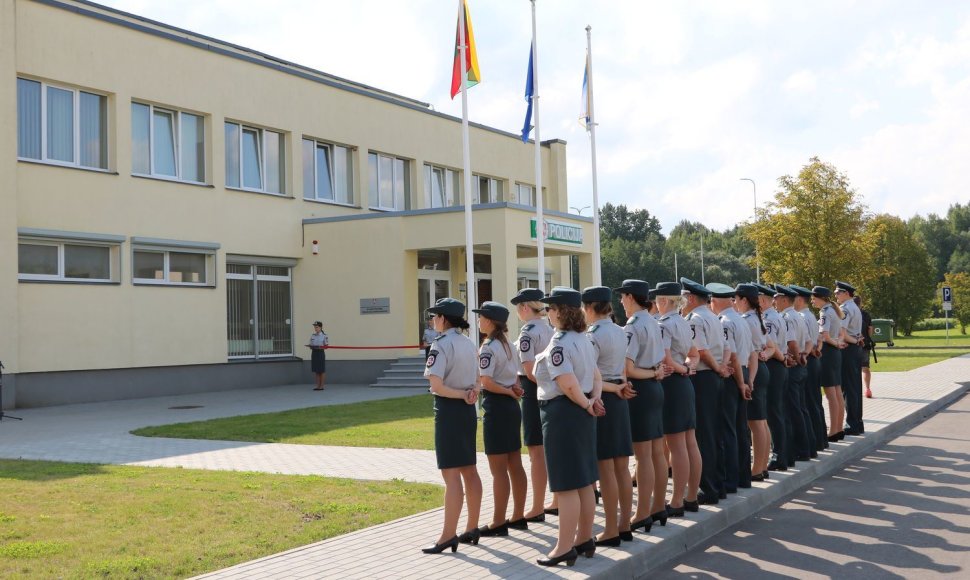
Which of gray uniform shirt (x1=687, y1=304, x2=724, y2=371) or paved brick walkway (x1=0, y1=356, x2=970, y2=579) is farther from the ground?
gray uniform shirt (x1=687, y1=304, x2=724, y2=371)

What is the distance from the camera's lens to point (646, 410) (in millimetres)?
7215

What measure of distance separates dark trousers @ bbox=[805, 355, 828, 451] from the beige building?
40.8 ft

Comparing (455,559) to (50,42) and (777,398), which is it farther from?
(50,42)

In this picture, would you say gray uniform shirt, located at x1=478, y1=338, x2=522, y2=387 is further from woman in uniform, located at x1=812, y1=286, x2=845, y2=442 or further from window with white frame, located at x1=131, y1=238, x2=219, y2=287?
window with white frame, located at x1=131, y1=238, x2=219, y2=287

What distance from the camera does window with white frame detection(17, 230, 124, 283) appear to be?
1950cm

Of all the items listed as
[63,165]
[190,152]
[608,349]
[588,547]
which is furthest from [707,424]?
[190,152]

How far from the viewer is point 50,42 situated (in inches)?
790

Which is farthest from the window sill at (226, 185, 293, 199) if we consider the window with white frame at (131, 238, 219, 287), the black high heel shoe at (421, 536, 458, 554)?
the black high heel shoe at (421, 536, 458, 554)

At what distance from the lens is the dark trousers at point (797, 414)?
10359mm

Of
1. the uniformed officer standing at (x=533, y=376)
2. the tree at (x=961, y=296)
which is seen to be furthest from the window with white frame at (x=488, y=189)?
the tree at (x=961, y=296)

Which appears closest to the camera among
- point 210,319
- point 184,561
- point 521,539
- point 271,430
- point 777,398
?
point 184,561

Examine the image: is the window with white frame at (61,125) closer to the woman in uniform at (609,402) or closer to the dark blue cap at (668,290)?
the dark blue cap at (668,290)

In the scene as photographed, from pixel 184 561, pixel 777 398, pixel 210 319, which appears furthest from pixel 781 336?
pixel 210 319

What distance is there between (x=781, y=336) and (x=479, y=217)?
1417 cm
